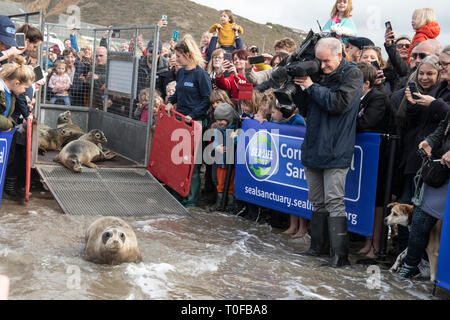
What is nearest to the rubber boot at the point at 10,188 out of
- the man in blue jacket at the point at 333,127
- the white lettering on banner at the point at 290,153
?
the white lettering on banner at the point at 290,153

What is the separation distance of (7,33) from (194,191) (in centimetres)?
369

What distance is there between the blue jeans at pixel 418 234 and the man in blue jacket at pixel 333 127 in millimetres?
791

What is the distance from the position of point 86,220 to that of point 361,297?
3894 mm

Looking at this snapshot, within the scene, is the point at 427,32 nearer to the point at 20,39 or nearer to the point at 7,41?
the point at 20,39

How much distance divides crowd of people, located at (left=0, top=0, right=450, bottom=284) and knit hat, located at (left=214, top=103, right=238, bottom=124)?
2 centimetres

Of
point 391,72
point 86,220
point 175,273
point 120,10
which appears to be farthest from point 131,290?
point 120,10

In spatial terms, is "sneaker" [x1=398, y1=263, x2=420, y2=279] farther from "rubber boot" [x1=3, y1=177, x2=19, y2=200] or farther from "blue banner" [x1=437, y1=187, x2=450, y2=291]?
"rubber boot" [x1=3, y1=177, x2=19, y2=200]

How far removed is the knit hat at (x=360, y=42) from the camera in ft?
27.0

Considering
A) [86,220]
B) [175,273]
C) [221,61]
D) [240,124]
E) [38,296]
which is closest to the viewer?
[38,296]

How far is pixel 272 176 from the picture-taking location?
26.3 feet

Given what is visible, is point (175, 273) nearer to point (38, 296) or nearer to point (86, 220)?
point (38, 296)

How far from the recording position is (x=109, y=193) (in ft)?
28.2

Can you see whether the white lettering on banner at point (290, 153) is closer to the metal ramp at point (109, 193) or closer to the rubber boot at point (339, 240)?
the rubber boot at point (339, 240)

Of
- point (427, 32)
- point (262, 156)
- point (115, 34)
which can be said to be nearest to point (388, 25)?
point (427, 32)
